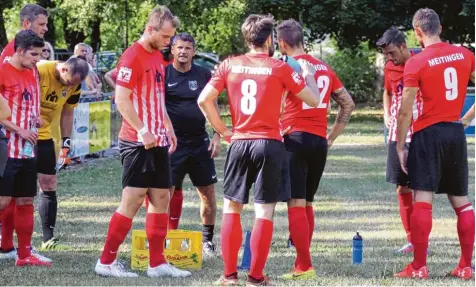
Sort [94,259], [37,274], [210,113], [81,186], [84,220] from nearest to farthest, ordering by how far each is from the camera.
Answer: [210,113] → [37,274] → [94,259] → [84,220] → [81,186]

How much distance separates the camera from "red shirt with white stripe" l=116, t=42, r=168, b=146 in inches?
304

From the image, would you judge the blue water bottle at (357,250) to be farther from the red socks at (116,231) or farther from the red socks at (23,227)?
the red socks at (23,227)

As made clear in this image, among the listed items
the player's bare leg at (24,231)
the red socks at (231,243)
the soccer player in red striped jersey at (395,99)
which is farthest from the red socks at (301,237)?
the player's bare leg at (24,231)

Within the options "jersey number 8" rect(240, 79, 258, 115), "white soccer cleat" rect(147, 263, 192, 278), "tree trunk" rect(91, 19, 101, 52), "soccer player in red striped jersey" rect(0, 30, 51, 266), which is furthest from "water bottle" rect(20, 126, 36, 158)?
"tree trunk" rect(91, 19, 101, 52)

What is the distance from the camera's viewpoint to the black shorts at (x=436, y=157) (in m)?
8.12

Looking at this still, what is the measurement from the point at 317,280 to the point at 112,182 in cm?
789

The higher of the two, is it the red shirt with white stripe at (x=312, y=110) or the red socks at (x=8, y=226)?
the red shirt with white stripe at (x=312, y=110)

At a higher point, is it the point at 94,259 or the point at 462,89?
the point at 462,89

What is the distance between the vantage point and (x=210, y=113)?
24.9ft

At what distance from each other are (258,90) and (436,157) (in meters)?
1.66

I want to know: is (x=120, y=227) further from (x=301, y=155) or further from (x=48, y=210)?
(x=48, y=210)

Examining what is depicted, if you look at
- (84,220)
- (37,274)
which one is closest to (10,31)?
(84,220)

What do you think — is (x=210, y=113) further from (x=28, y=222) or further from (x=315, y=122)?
(x=28, y=222)

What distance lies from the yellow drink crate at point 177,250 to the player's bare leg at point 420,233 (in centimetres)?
161
